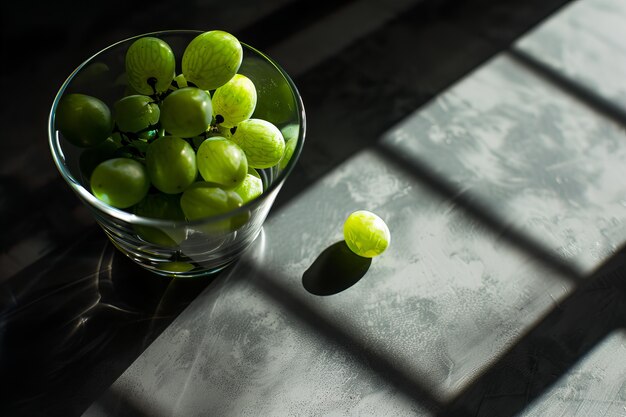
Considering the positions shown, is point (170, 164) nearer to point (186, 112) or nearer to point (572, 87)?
point (186, 112)

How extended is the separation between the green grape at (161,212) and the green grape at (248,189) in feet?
0.19

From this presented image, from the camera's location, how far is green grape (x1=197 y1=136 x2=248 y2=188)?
1.91ft

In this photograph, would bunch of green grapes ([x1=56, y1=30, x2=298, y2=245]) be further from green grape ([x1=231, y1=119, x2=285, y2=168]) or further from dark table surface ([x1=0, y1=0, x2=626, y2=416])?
dark table surface ([x1=0, y1=0, x2=626, y2=416])

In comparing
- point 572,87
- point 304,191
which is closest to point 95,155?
point 304,191

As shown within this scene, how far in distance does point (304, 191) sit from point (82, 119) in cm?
30

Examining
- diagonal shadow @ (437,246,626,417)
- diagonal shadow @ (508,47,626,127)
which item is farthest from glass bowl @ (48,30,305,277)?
diagonal shadow @ (508,47,626,127)

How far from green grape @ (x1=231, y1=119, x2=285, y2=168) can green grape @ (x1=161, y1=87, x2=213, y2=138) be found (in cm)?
6

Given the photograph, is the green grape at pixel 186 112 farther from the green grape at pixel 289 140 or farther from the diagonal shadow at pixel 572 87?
the diagonal shadow at pixel 572 87

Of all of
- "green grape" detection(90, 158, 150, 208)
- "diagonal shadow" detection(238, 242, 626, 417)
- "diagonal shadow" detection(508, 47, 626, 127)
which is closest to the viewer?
"green grape" detection(90, 158, 150, 208)

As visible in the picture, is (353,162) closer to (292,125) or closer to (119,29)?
(292,125)

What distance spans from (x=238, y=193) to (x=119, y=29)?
1.47 ft

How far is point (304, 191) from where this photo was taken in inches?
31.8

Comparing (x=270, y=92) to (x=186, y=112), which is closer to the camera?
(x=186, y=112)

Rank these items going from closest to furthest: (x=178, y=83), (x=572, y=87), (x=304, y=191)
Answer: (x=178, y=83), (x=304, y=191), (x=572, y=87)
